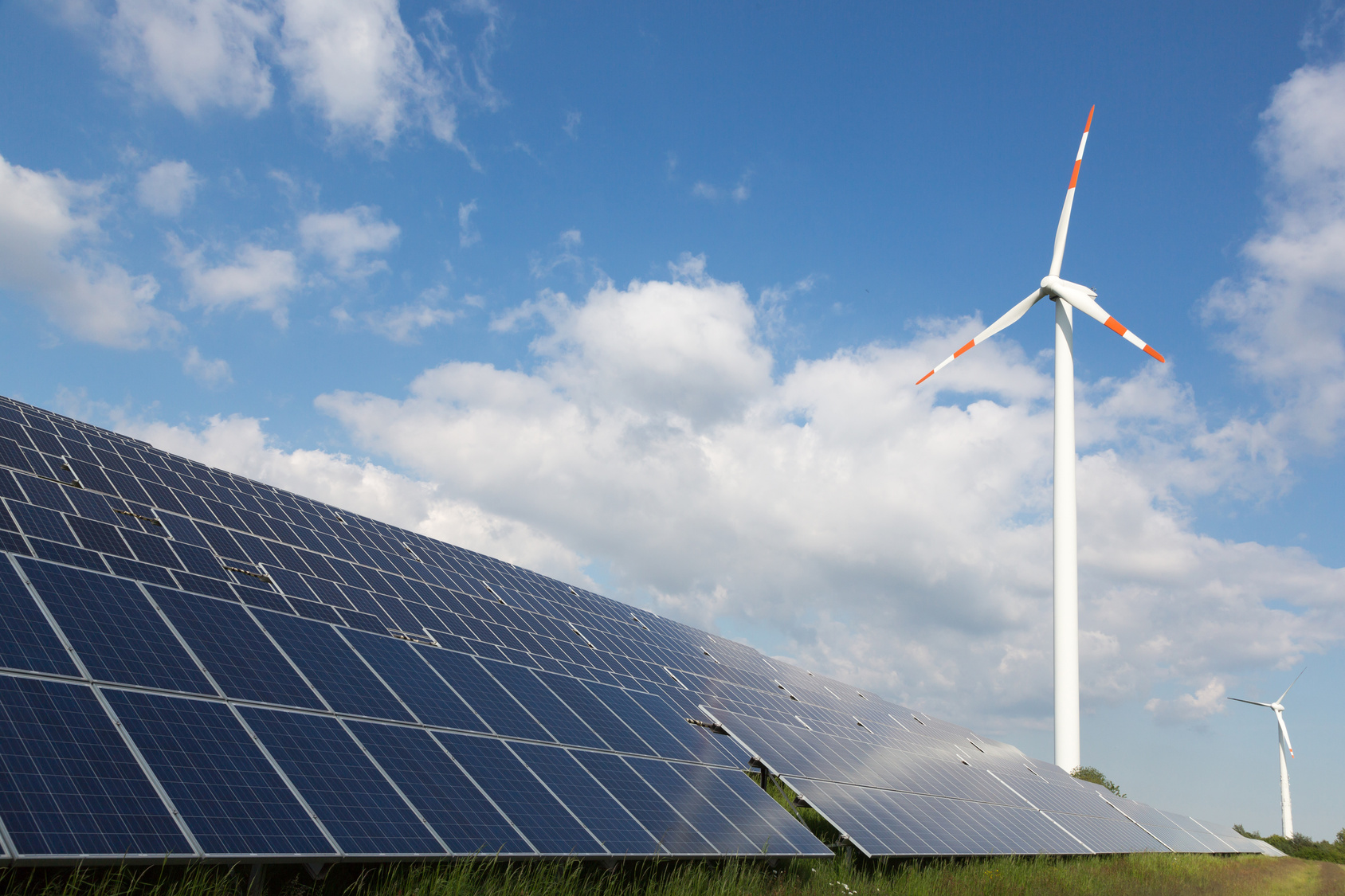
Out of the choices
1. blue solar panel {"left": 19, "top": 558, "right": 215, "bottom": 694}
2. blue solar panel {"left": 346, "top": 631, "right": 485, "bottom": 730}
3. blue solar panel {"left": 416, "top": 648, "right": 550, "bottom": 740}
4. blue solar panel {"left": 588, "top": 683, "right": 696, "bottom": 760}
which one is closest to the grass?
blue solar panel {"left": 19, "top": 558, "right": 215, "bottom": 694}

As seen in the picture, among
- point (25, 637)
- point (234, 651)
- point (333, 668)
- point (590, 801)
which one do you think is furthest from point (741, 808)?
point (25, 637)

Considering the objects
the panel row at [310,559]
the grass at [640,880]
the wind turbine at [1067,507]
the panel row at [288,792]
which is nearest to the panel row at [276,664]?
the panel row at [288,792]

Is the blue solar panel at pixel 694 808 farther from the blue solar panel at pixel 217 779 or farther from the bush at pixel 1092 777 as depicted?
the bush at pixel 1092 777

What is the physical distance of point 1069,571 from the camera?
6731 centimetres

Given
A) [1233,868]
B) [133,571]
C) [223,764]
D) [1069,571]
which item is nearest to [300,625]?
[133,571]

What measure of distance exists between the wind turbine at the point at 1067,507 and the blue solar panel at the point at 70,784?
6702 cm

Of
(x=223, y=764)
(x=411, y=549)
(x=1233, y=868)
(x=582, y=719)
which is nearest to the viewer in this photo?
(x=223, y=764)

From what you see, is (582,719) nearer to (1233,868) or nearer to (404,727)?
(404,727)

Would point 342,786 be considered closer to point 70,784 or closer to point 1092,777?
point 70,784

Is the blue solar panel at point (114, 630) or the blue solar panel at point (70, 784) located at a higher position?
the blue solar panel at point (114, 630)

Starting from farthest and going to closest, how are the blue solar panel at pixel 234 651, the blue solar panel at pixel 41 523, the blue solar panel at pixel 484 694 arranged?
1. the blue solar panel at pixel 484 694
2. the blue solar panel at pixel 41 523
3. the blue solar panel at pixel 234 651

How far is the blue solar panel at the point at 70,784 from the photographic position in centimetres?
940

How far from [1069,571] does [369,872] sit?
64939 millimetres

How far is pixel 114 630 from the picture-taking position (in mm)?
13789
